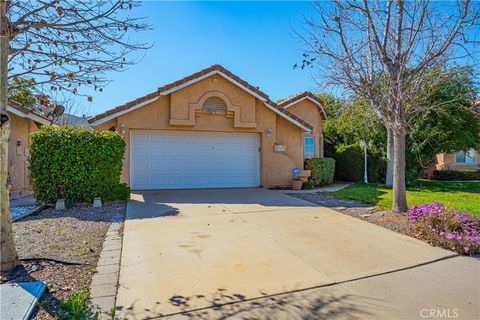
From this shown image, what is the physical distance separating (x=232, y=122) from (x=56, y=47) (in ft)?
31.1

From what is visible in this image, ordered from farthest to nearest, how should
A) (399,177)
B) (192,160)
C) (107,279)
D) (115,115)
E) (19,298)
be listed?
(192,160)
(115,115)
(399,177)
(107,279)
(19,298)

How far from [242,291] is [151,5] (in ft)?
19.1

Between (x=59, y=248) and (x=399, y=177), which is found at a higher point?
(x=399, y=177)

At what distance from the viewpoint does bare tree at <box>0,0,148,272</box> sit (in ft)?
13.5

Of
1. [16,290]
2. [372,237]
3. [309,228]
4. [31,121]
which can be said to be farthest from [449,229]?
[31,121]

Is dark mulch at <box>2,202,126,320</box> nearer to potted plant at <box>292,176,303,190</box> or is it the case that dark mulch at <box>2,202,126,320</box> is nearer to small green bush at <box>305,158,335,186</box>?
potted plant at <box>292,176,303,190</box>

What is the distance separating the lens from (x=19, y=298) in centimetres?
335

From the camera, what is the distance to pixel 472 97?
41.6 ft

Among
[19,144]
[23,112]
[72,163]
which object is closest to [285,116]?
[72,163]

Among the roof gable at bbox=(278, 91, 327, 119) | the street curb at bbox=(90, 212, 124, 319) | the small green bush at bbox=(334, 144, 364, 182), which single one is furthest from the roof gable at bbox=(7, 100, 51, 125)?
the small green bush at bbox=(334, 144, 364, 182)

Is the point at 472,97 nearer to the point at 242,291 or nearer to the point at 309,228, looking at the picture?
the point at 309,228

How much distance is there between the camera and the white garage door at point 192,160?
1295 centimetres

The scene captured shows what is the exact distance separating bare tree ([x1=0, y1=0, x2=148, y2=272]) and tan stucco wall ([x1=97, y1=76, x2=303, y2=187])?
7854mm

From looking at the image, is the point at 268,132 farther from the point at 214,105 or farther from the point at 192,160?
the point at 192,160
